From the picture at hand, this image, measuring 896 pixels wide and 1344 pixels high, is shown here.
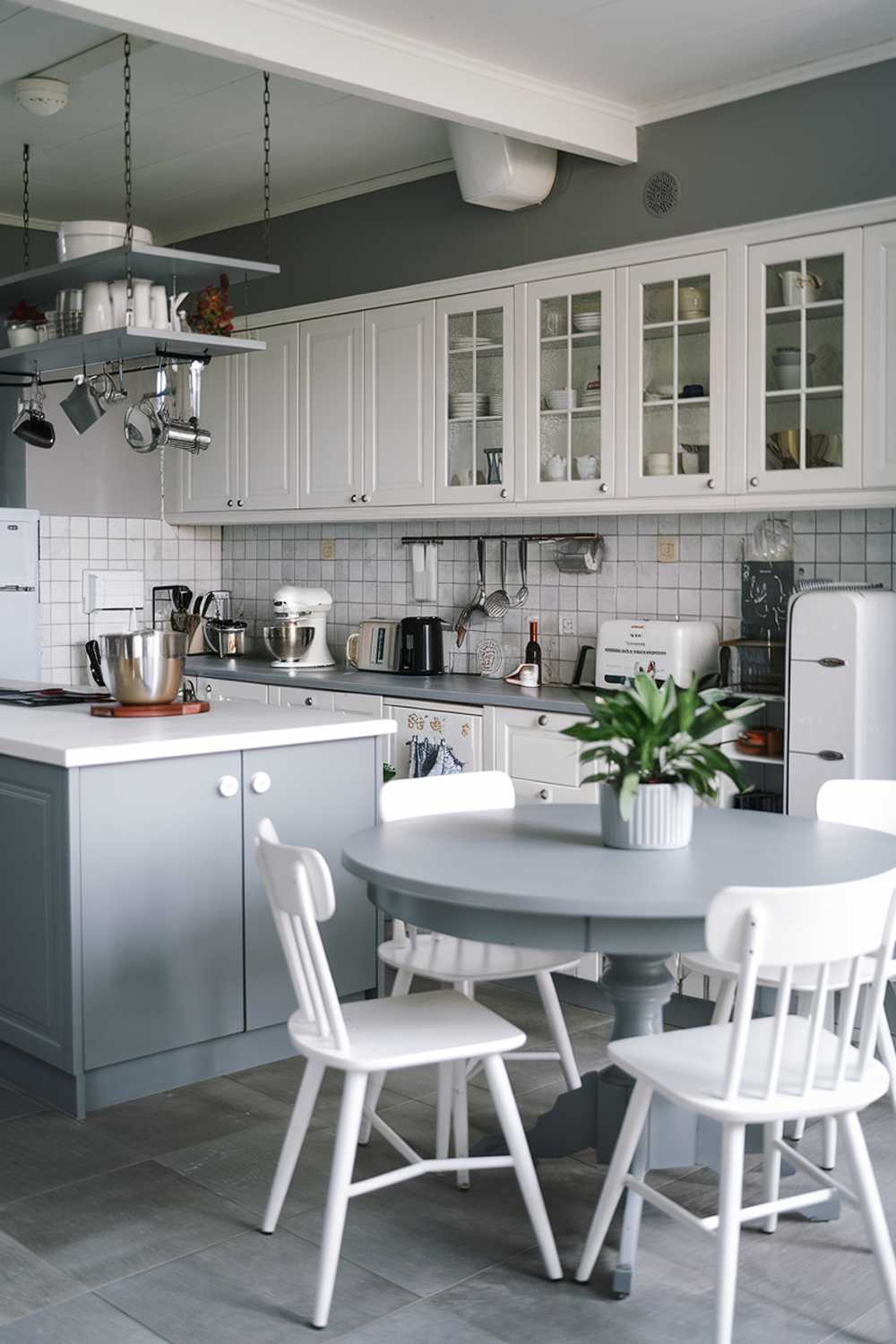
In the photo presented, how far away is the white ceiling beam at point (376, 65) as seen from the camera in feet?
10.9

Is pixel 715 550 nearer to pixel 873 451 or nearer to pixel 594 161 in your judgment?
pixel 873 451

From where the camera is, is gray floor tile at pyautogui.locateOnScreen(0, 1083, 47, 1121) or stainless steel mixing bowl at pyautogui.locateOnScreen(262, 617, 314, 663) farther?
stainless steel mixing bowl at pyautogui.locateOnScreen(262, 617, 314, 663)

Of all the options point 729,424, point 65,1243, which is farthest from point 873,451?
point 65,1243

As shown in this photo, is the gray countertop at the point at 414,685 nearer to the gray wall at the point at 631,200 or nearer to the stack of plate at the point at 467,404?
the stack of plate at the point at 467,404

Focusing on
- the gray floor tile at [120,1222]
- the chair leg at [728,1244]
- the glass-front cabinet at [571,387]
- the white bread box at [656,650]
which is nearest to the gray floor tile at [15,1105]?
the gray floor tile at [120,1222]

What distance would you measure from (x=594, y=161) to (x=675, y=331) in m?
0.72

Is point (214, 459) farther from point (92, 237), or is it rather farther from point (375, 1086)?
point (375, 1086)

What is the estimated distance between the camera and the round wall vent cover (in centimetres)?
434

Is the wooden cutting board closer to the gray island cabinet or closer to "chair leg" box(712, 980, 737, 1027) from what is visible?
the gray island cabinet

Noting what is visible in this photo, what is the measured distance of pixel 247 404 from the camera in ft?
19.3

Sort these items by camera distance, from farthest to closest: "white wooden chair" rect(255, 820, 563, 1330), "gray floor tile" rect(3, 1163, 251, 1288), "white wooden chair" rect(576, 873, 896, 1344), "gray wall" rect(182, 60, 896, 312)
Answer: "gray wall" rect(182, 60, 896, 312)
"gray floor tile" rect(3, 1163, 251, 1288)
"white wooden chair" rect(255, 820, 563, 1330)
"white wooden chair" rect(576, 873, 896, 1344)

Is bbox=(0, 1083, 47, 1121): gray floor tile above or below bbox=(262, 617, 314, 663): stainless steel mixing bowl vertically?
below

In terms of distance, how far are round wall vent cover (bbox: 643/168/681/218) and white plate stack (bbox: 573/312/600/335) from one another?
36 centimetres

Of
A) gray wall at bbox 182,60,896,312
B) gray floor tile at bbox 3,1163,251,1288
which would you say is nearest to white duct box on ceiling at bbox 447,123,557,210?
gray wall at bbox 182,60,896,312
